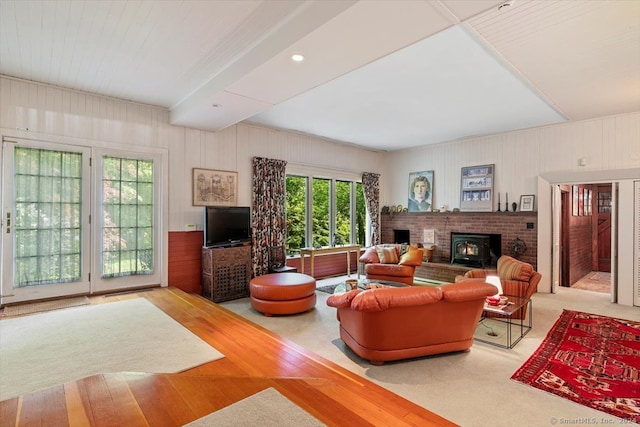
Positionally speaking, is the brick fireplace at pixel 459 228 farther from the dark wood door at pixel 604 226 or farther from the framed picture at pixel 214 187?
the framed picture at pixel 214 187

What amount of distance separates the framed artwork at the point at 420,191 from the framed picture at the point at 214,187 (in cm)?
442

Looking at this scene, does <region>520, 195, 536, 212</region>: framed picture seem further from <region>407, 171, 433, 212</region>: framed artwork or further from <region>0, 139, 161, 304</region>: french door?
<region>0, 139, 161, 304</region>: french door

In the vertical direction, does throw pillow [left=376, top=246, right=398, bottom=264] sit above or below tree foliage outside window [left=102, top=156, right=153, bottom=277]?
below

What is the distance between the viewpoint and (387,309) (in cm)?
280

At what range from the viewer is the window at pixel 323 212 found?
6.77 m

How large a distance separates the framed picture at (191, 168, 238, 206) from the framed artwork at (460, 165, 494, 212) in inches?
192

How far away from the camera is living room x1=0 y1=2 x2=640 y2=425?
4.04m

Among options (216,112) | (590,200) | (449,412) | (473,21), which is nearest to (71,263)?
(216,112)

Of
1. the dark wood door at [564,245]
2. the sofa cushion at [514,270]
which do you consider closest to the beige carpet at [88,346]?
the sofa cushion at [514,270]

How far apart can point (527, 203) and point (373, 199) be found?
3.32 meters

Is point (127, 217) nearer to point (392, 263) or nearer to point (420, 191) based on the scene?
point (392, 263)

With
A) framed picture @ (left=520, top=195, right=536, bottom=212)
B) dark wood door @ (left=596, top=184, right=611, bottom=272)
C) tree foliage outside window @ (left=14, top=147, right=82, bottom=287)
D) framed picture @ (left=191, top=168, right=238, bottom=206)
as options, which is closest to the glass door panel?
tree foliage outside window @ (left=14, top=147, right=82, bottom=287)

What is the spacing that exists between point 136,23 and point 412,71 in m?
2.81
